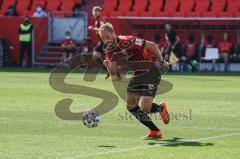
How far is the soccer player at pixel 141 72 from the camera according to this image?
522 inches

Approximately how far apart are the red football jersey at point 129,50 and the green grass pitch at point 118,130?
1.34 metres

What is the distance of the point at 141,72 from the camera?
13.7 meters

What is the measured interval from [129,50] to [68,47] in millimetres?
24670

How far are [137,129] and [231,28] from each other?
24506mm

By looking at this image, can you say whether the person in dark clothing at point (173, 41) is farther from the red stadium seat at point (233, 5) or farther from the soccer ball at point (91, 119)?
the soccer ball at point (91, 119)

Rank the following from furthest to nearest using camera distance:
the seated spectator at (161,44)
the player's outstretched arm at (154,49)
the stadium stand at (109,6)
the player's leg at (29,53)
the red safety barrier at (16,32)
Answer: the stadium stand at (109,6), the red safety barrier at (16,32), the player's leg at (29,53), the seated spectator at (161,44), the player's outstretched arm at (154,49)

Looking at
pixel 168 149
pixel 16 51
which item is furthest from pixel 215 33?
pixel 168 149

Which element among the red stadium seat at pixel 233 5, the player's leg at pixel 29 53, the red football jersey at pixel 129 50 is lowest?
the player's leg at pixel 29 53

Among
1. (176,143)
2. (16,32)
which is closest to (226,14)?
(16,32)

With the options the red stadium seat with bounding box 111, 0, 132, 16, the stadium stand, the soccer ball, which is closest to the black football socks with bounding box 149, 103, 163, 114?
the soccer ball

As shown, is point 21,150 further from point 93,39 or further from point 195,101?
point 93,39

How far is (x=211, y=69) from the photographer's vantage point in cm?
3722

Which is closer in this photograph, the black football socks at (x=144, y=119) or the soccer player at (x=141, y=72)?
the soccer player at (x=141, y=72)

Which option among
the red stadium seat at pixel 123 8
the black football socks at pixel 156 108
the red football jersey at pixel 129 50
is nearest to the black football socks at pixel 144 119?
the black football socks at pixel 156 108
